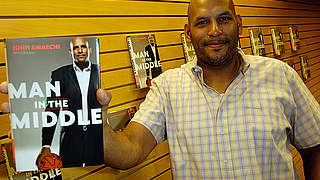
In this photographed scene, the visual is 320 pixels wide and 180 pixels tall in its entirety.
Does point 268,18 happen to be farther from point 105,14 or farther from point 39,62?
point 39,62

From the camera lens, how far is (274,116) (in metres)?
1.68

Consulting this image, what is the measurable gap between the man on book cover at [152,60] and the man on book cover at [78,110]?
1.20 metres

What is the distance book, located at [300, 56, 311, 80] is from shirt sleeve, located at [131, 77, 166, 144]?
14.9 ft

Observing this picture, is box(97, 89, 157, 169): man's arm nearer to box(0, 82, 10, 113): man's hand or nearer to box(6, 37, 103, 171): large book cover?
box(6, 37, 103, 171): large book cover

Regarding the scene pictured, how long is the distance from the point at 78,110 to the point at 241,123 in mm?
911

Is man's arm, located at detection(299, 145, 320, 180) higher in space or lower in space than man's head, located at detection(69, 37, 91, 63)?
lower

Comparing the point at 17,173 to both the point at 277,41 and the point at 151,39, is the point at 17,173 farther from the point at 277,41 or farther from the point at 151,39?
the point at 277,41

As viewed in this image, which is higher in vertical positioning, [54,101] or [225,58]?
[225,58]

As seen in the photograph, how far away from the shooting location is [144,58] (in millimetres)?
2406

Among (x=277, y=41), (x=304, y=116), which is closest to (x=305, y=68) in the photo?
(x=277, y=41)

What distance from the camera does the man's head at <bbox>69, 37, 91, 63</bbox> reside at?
1.16 meters

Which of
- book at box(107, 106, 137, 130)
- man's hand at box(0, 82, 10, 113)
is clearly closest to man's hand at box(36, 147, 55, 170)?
man's hand at box(0, 82, 10, 113)

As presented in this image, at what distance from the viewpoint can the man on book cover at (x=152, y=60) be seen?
7.94 ft

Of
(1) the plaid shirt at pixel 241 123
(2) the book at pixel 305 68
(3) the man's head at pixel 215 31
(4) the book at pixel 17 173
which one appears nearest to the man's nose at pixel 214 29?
(3) the man's head at pixel 215 31
